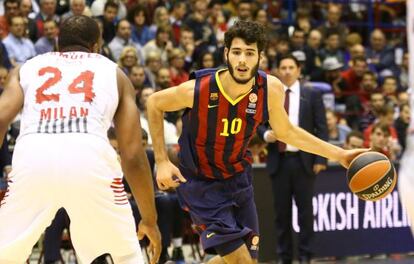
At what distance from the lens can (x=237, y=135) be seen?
23.3 feet

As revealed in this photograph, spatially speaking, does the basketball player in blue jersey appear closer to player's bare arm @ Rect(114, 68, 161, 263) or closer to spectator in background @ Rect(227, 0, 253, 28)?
player's bare arm @ Rect(114, 68, 161, 263)

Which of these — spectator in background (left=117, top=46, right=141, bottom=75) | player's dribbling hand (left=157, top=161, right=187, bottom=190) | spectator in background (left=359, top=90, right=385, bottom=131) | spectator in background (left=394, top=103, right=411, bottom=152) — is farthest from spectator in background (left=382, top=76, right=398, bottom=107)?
player's dribbling hand (left=157, top=161, right=187, bottom=190)

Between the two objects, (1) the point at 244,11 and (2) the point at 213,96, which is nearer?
(2) the point at 213,96

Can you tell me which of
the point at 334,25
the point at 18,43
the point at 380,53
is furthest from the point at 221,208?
the point at 380,53

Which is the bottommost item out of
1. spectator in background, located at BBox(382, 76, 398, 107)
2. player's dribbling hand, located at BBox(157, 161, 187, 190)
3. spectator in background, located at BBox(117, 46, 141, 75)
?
spectator in background, located at BBox(382, 76, 398, 107)

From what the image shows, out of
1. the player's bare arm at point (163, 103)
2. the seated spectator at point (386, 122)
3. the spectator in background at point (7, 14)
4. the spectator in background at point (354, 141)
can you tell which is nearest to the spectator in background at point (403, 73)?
the seated spectator at point (386, 122)

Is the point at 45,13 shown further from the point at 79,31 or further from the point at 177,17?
the point at 79,31

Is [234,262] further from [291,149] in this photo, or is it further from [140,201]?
[291,149]

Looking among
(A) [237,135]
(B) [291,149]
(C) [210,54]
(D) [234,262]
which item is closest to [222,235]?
(D) [234,262]

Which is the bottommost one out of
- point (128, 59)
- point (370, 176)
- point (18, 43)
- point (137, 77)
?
point (370, 176)

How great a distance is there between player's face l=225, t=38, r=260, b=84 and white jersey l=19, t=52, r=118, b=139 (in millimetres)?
1538

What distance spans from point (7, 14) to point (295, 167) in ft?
15.9

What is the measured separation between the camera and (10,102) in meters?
5.40

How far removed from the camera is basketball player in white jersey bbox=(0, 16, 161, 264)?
5.19 metres
